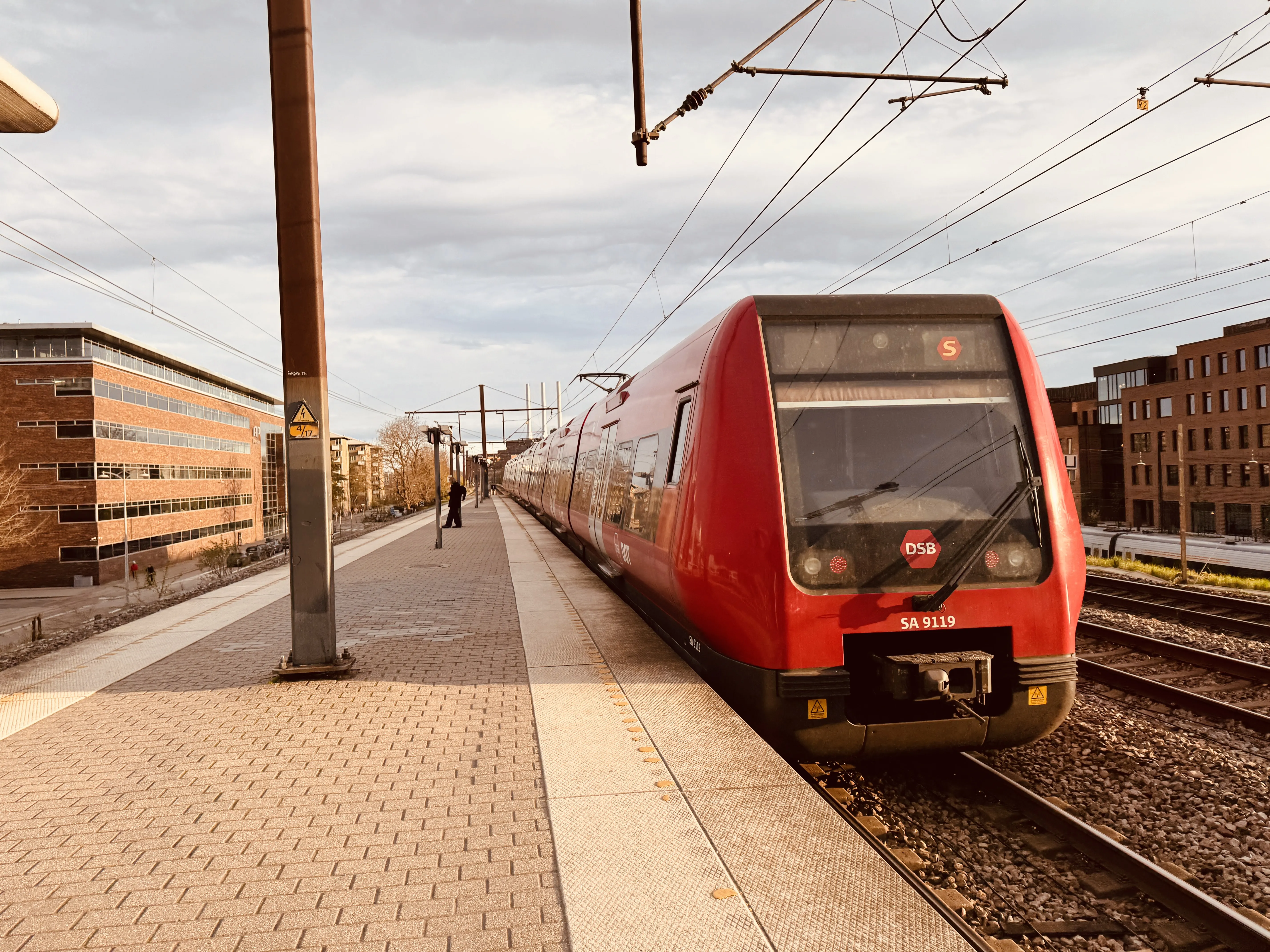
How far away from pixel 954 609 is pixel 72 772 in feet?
16.3

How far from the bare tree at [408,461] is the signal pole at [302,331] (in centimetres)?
5933

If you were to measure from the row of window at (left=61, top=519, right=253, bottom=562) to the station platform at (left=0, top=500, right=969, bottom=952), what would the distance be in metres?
52.4

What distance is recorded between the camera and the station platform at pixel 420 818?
2.94 meters

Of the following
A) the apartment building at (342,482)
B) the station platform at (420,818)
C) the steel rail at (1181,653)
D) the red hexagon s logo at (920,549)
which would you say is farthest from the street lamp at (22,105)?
the apartment building at (342,482)

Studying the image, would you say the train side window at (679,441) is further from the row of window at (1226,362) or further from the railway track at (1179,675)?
the row of window at (1226,362)

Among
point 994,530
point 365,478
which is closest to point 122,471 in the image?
point 994,530

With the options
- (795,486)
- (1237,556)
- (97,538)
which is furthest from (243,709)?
(97,538)

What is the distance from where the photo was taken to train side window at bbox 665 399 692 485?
6004 millimetres

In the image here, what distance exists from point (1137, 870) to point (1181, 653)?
19.0ft

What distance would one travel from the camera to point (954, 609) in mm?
4793

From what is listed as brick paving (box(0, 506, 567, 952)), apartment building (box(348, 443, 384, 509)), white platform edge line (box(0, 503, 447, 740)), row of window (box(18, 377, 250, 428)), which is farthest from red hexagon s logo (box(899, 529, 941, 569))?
apartment building (box(348, 443, 384, 509))

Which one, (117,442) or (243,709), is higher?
(117,442)

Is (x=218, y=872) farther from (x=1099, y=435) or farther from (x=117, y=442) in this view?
(x=1099, y=435)

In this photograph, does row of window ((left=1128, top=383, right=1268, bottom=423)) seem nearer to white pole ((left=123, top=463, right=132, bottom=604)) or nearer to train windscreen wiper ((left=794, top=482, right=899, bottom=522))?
train windscreen wiper ((left=794, top=482, right=899, bottom=522))
